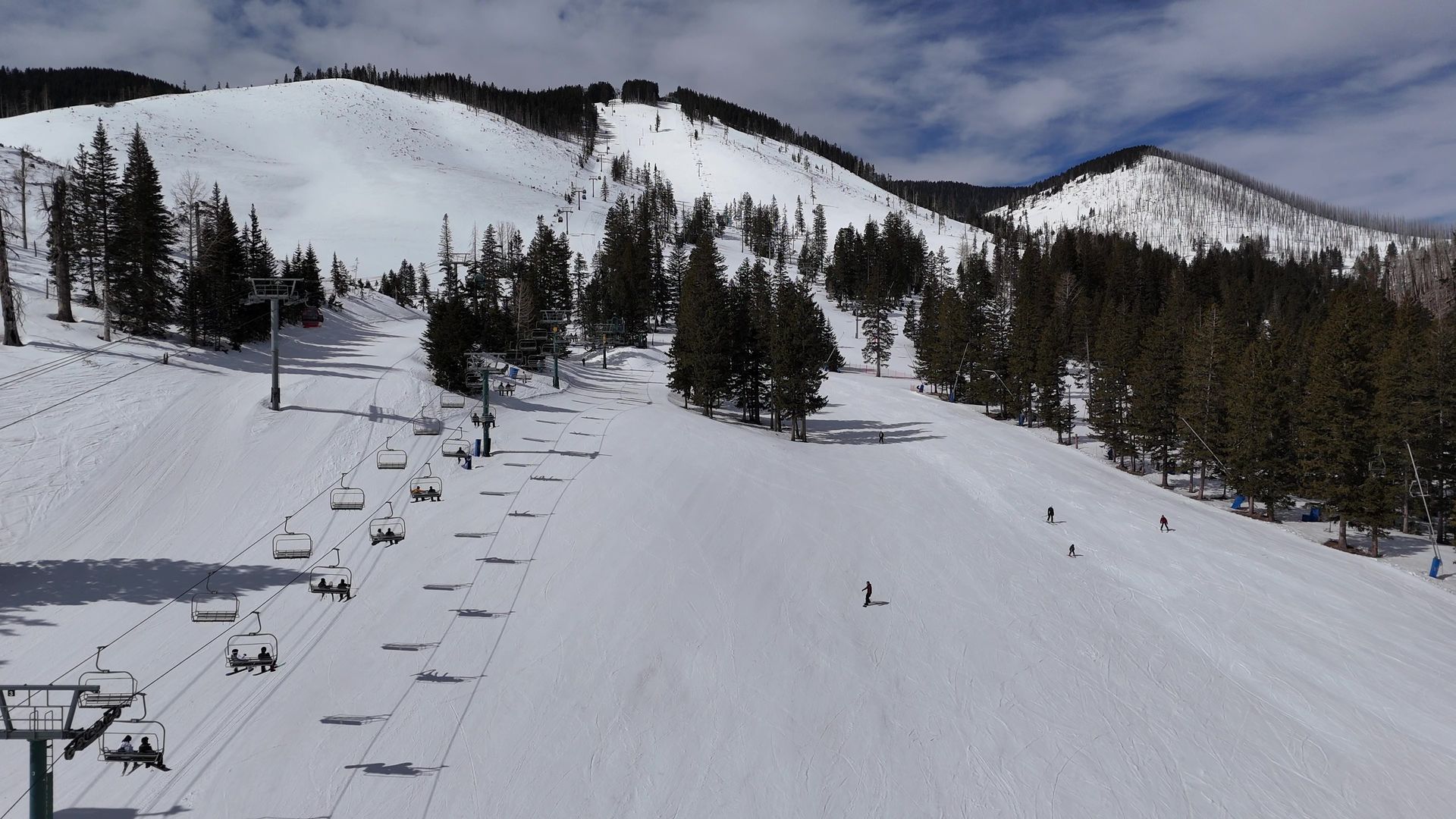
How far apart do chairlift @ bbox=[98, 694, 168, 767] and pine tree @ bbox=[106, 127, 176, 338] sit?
36.2m

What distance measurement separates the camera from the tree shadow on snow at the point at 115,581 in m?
23.3

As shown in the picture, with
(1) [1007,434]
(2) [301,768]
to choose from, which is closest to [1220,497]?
(1) [1007,434]

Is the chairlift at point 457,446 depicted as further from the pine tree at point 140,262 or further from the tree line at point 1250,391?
the tree line at point 1250,391

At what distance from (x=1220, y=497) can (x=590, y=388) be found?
49.9m

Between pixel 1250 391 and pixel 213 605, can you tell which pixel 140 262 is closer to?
pixel 213 605

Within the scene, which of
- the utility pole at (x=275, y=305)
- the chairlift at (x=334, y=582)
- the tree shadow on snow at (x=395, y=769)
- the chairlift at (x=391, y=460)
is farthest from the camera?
the utility pole at (x=275, y=305)

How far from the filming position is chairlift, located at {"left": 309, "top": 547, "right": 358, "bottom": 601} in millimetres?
21703

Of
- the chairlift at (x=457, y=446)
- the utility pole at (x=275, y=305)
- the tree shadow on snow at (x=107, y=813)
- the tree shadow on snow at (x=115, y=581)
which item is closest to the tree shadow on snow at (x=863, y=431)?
the chairlift at (x=457, y=446)

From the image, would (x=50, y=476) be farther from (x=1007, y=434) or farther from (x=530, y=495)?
(x=1007, y=434)

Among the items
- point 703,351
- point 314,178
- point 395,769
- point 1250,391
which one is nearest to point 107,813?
point 395,769

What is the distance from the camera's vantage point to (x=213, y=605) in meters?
23.0

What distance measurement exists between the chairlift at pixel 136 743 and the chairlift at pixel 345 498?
917cm

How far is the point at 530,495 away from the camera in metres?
34.7

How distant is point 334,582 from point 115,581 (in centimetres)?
705
